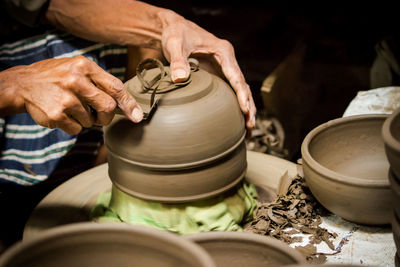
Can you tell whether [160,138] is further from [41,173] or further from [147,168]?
[41,173]

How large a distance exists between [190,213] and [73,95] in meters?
0.53

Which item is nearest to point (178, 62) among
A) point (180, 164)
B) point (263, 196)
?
point (180, 164)

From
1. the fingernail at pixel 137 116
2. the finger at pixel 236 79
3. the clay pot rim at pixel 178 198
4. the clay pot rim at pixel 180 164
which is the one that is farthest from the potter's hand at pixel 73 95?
the finger at pixel 236 79

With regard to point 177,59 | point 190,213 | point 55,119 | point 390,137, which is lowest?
point 190,213

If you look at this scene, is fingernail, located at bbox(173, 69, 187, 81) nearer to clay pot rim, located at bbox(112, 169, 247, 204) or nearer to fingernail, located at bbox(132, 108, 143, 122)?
fingernail, located at bbox(132, 108, 143, 122)

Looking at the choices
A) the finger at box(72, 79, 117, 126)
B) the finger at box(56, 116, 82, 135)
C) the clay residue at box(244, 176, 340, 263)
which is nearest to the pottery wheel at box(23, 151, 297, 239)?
the clay residue at box(244, 176, 340, 263)

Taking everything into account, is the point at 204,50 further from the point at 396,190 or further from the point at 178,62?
the point at 396,190

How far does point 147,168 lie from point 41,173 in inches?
34.5

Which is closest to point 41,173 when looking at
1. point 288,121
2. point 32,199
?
point 32,199

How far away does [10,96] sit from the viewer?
1421 mm

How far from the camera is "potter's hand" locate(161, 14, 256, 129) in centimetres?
160

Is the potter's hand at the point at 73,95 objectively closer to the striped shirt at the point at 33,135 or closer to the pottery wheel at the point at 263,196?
the pottery wheel at the point at 263,196

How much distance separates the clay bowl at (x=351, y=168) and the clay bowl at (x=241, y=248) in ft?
1.23

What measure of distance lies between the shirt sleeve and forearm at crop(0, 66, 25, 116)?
652 millimetres
